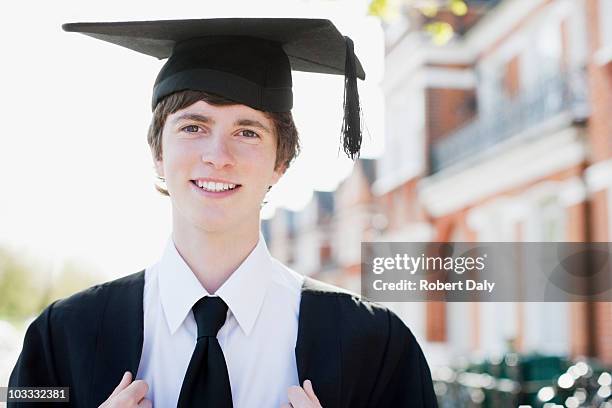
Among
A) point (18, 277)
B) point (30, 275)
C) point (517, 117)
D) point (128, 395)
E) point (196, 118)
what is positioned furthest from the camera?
point (517, 117)

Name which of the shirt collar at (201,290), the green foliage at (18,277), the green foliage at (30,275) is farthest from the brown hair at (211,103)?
the green foliage at (18,277)

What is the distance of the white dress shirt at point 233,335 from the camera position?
199 cm

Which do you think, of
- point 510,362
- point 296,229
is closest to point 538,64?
point 510,362

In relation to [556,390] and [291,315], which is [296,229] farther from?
[291,315]

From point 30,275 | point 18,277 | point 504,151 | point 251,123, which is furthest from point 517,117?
point 251,123

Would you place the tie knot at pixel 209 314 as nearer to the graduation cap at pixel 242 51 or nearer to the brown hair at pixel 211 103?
the brown hair at pixel 211 103

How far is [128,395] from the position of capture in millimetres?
1848

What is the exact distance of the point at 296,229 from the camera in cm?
3200

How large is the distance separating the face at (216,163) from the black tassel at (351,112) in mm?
246

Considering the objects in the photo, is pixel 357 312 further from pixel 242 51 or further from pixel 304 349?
pixel 242 51

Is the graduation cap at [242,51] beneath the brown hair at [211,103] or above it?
above

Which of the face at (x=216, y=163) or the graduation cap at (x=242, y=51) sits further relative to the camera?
the graduation cap at (x=242, y=51)

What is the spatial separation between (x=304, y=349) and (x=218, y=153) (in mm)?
472

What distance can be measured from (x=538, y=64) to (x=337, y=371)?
11033 mm
